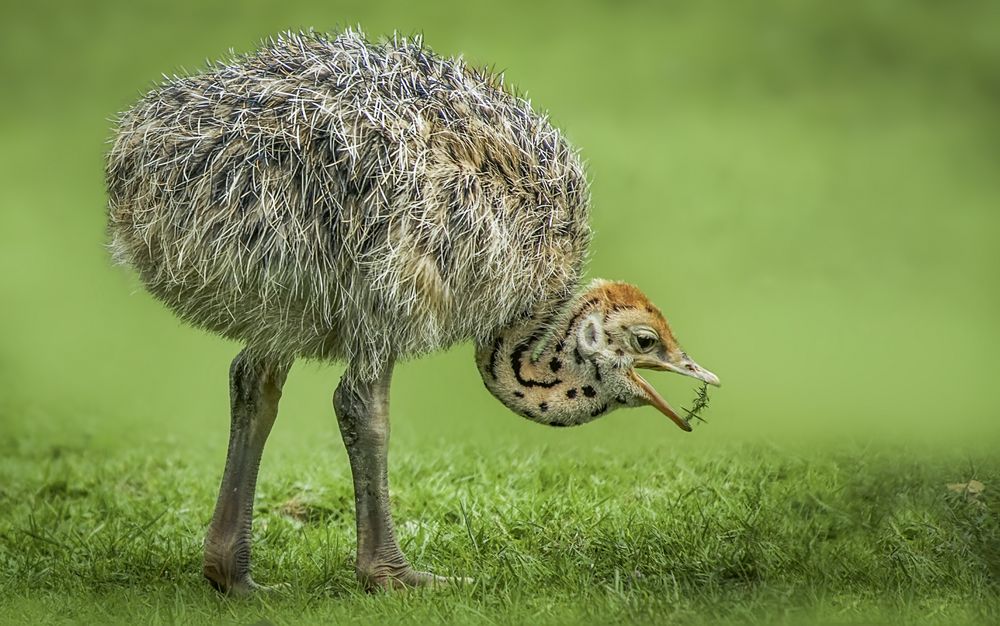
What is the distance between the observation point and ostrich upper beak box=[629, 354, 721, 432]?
5621mm

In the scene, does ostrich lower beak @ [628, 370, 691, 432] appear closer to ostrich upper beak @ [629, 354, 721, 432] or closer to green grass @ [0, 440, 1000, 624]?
ostrich upper beak @ [629, 354, 721, 432]

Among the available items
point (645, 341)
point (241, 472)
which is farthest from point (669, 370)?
point (241, 472)

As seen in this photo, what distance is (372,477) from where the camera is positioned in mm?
5422

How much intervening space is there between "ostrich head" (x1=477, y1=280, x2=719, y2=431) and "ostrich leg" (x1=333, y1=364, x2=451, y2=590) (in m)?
0.55

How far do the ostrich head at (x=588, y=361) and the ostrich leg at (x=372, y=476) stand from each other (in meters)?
0.55

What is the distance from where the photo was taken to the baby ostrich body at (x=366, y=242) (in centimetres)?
509

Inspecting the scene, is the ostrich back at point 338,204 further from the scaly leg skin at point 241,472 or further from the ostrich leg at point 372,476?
the scaly leg skin at point 241,472

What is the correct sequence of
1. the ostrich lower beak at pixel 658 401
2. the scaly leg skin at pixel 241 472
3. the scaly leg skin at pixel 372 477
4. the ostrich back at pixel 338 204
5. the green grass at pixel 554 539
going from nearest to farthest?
the ostrich back at pixel 338 204
the green grass at pixel 554 539
the scaly leg skin at pixel 372 477
the ostrich lower beak at pixel 658 401
the scaly leg skin at pixel 241 472

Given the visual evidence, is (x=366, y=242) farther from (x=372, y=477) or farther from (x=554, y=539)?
(x=554, y=539)

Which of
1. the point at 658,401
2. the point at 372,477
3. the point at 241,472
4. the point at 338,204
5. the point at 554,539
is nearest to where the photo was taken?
the point at 338,204

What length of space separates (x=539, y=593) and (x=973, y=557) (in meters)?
1.68

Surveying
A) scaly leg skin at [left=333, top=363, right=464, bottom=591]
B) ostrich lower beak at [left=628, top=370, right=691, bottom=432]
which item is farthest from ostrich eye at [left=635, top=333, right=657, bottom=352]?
scaly leg skin at [left=333, top=363, right=464, bottom=591]

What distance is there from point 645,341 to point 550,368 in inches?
15.5

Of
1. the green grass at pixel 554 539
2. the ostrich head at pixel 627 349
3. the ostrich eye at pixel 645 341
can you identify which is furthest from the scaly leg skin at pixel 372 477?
the ostrich eye at pixel 645 341
